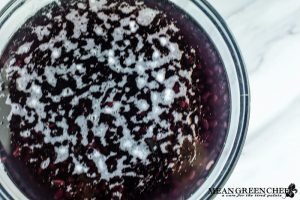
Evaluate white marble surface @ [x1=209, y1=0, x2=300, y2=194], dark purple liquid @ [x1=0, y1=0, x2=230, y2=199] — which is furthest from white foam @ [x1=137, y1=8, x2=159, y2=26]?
white marble surface @ [x1=209, y1=0, x2=300, y2=194]

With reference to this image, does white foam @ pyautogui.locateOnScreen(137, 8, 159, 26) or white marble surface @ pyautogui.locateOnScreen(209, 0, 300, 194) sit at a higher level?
white foam @ pyautogui.locateOnScreen(137, 8, 159, 26)

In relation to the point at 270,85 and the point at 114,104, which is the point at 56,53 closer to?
the point at 114,104

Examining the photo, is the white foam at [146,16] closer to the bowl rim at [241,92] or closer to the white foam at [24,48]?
the bowl rim at [241,92]

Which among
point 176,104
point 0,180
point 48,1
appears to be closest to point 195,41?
point 176,104

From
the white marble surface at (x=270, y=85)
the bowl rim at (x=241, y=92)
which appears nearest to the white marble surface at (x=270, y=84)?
the white marble surface at (x=270, y=85)

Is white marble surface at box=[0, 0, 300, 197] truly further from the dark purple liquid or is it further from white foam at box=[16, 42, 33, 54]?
white foam at box=[16, 42, 33, 54]

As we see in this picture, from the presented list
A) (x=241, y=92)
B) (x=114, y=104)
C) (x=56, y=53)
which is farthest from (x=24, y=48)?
(x=241, y=92)

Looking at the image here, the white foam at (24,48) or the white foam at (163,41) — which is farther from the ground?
the white foam at (24,48)
